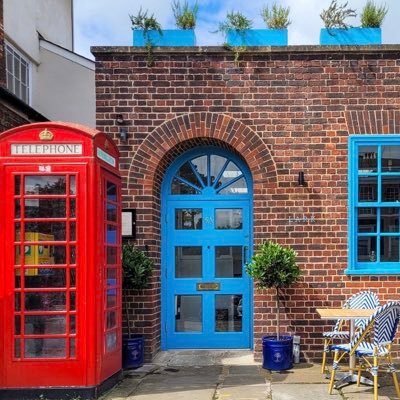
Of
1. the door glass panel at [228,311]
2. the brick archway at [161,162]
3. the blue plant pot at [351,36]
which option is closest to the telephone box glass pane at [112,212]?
the brick archway at [161,162]

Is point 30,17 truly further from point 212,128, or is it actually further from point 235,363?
point 235,363

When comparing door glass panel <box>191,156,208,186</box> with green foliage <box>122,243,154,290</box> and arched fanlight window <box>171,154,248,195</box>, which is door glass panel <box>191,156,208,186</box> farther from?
green foliage <box>122,243,154,290</box>

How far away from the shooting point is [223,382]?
697 cm

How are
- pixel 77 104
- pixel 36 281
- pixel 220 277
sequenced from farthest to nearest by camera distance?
pixel 77 104 → pixel 220 277 → pixel 36 281

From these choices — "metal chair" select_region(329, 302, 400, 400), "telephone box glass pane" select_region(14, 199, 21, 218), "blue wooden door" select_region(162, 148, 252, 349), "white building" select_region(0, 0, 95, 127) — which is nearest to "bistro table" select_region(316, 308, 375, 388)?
"metal chair" select_region(329, 302, 400, 400)

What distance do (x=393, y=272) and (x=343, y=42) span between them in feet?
10.8

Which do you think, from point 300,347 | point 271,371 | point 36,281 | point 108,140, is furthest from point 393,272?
point 36,281

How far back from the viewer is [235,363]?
7.98m

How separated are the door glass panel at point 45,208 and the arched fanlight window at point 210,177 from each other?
112 inches

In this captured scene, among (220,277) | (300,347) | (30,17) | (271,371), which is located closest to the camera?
(271,371)

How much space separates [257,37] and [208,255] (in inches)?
127

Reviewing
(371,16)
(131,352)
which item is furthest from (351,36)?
(131,352)

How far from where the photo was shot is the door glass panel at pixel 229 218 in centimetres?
875

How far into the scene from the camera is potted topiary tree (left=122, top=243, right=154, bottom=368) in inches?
304
